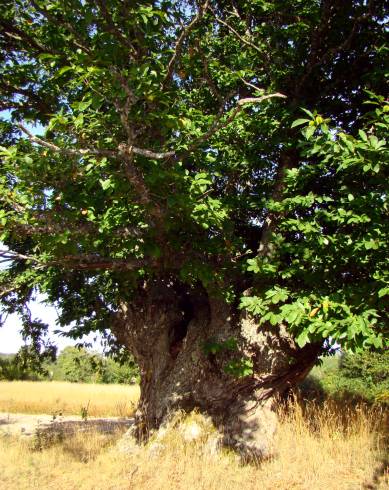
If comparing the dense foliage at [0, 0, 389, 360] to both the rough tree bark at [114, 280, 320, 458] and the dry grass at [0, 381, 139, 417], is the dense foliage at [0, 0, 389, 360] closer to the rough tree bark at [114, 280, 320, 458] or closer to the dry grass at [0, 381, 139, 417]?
the rough tree bark at [114, 280, 320, 458]

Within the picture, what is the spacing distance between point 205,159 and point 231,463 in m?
4.05

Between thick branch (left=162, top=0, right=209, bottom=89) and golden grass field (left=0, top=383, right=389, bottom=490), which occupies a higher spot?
thick branch (left=162, top=0, right=209, bottom=89)

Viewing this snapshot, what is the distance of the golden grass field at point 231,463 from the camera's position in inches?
192

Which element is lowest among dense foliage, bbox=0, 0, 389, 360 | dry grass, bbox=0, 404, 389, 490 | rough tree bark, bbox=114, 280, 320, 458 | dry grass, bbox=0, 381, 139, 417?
dry grass, bbox=0, 381, 139, 417

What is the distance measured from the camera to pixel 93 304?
8.20 m

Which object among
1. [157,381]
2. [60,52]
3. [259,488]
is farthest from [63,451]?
[60,52]

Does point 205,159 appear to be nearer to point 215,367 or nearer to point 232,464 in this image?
point 215,367

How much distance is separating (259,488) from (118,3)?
5.41 meters

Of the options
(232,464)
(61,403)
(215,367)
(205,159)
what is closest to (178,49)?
(205,159)

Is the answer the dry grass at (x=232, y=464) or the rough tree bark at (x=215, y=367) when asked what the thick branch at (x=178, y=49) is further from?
the dry grass at (x=232, y=464)

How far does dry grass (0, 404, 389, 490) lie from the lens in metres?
4.88

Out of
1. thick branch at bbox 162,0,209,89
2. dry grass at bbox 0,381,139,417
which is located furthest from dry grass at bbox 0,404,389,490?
dry grass at bbox 0,381,139,417

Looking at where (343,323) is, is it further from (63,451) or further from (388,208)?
(63,451)

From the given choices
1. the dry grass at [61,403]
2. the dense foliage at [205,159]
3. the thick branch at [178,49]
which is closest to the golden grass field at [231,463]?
the dense foliage at [205,159]
